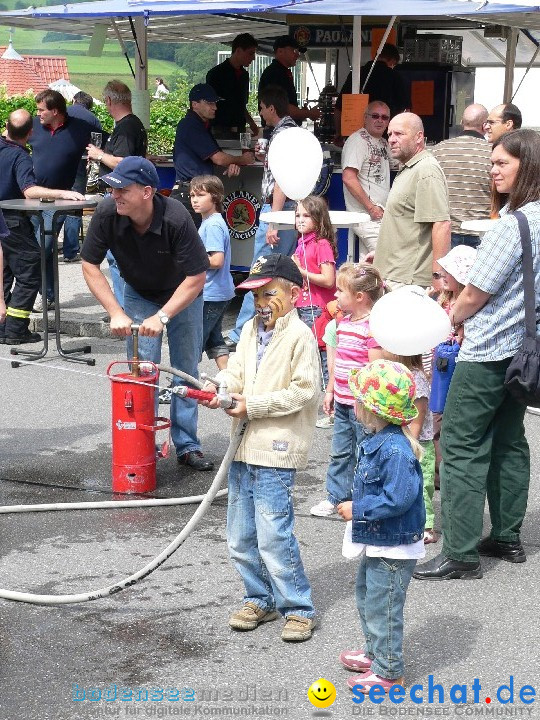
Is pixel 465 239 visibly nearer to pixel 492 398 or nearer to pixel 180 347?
pixel 180 347

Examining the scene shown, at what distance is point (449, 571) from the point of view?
519cm

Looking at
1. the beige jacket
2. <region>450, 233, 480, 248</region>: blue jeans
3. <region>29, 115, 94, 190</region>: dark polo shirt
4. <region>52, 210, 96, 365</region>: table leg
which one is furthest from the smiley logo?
<region>29, 115, 94, 190</region>: dark polo shirt

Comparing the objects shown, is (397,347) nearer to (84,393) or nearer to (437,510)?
(437,510)

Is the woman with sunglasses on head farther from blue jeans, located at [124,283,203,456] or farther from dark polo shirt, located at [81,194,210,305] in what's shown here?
blue jeans, located at [124,283,203,456]

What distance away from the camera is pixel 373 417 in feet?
13.2

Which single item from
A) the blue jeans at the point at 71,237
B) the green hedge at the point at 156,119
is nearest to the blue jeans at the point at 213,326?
the blue jeans at the point at 71,237

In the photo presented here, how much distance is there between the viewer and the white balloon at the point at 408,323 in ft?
15.0

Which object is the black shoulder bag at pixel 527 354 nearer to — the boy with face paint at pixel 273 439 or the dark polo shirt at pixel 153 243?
the boy with face paint at pixel 273 439

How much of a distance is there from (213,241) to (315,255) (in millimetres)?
790

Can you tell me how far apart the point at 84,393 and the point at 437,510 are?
337cm

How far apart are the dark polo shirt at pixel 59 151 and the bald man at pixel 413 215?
4942 millimetres

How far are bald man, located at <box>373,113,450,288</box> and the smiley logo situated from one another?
9.52 feet

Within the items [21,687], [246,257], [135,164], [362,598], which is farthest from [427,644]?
[246,257]

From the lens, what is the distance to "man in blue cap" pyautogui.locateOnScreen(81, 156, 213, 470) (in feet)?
19.9
